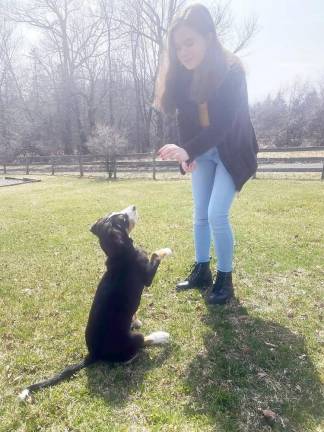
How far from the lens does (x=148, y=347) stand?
2.80 m

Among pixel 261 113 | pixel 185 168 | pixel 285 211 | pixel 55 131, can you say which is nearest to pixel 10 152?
pixel 55 131

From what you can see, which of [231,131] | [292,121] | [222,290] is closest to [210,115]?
[231,131]

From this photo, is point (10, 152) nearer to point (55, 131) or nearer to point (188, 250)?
point (55, 131)

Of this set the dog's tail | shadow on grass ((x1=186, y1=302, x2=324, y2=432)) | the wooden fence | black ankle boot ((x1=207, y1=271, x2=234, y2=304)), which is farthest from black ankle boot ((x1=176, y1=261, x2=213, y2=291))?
the wooden fence

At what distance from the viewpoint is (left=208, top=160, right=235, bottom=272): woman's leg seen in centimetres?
306

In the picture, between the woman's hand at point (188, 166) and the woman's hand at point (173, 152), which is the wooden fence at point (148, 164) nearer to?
the woman's hand at point (188, 166)

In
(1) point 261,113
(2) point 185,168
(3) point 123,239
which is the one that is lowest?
(3) point 123,239

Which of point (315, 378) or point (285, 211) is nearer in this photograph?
point (315, 378)

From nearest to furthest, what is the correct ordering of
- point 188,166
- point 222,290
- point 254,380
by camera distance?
point 254,380 < point 188,166 < point 222,290

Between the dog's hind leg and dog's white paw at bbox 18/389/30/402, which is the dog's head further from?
dog's white paw at bbox 18/389/30/402

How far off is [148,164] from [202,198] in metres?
17.0

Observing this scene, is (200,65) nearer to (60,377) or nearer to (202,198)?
(202,198)

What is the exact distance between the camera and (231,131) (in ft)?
9.57

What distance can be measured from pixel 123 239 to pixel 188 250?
242cm
